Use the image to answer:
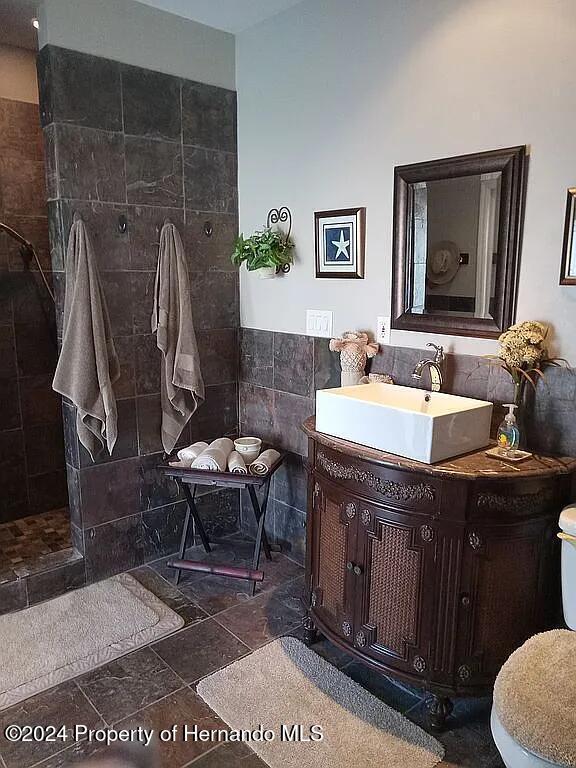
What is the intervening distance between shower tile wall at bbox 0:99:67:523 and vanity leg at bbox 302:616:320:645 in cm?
193

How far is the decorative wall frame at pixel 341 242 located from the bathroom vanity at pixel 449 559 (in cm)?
92

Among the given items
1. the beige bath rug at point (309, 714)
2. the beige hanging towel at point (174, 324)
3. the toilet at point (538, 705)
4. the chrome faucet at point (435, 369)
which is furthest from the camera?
the beige hanging towel at point (174, 324)

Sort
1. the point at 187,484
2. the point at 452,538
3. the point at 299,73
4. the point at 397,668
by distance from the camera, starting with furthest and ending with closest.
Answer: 1. the point at 187,484
2. the point at 299,73
3. the point at 397,668
4. the point at 452,538

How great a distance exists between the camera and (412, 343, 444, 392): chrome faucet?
87.5 inches

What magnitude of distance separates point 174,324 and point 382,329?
42.5 inches

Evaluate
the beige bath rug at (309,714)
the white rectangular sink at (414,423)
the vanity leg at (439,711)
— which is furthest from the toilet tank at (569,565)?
the beige bath rug at (309,714)

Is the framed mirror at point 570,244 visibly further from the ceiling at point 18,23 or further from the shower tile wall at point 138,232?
the ceiling at point 18,23

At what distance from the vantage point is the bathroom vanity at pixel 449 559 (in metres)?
1.84

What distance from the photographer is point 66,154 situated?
2596 mm

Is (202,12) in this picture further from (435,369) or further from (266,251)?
(435,369)

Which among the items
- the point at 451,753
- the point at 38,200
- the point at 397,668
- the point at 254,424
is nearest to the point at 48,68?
the point at 38,200

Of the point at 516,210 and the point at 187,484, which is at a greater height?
the point at 516,210

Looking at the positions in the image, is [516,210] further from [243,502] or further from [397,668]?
[243,502]

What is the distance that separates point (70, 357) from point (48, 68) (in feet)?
4.12
